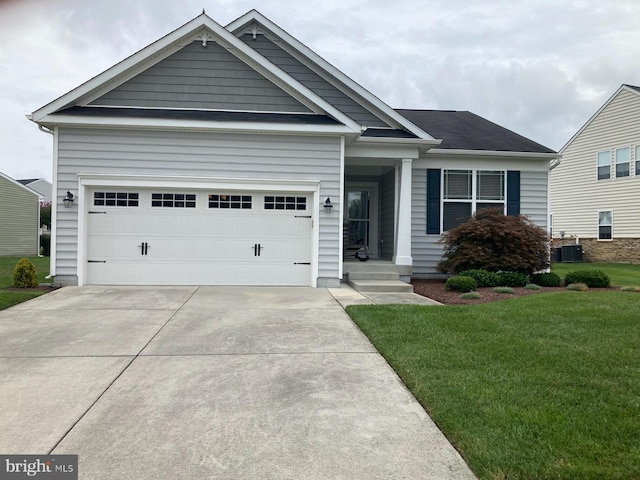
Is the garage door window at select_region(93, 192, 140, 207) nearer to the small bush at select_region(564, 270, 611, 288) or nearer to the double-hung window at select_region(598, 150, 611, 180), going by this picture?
the small bush at select_region(564, 270, 611, 288)

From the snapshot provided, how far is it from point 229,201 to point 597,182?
792 inches

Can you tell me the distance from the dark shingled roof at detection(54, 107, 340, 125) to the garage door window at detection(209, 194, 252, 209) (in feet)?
5.60

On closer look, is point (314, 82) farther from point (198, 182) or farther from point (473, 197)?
point (473, 197)

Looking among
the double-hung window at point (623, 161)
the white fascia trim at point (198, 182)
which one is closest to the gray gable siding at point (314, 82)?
the white fascia trim at point (198, 182)

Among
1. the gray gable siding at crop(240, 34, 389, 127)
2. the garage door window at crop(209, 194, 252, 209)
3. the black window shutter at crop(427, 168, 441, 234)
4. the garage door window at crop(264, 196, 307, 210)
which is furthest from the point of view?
the black window shutter at crop(427, 168, 441, 234)

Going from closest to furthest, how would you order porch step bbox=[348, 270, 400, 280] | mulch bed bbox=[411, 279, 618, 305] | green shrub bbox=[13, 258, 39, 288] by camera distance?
mulch bed bbox=[411, 279, 618, 305] → green shrub bbox=[13, 258, 39, 288] → porch step bbox=[348, 270, 400, 280]

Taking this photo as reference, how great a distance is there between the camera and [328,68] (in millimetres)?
11656

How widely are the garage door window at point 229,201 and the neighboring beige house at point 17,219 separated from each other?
18752 mm

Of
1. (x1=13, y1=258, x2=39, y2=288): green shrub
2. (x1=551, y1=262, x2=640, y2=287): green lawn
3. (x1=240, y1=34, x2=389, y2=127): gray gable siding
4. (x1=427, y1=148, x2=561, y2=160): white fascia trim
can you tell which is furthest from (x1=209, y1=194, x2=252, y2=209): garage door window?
(x1=551, y1=262, x2=640, y2=287): green lawn

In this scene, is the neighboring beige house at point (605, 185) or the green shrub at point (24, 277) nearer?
the green shrub at point (24, 277)

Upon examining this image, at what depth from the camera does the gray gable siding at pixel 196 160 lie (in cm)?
965

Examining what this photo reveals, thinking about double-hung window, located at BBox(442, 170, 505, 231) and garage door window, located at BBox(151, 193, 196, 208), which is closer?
garage door window, located at BBox(151, 193, 196, 208)

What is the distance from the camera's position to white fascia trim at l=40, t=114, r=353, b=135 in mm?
9430

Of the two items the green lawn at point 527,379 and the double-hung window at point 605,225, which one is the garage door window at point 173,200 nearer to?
the green lawn at point 527,379
